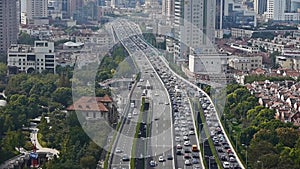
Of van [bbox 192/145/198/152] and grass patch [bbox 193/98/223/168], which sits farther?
van [bbox 192/145/198/152]

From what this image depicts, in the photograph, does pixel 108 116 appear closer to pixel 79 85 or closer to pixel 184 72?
pixel 79 85

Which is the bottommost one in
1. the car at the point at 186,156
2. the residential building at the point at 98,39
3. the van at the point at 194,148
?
the car at the point at 186,156

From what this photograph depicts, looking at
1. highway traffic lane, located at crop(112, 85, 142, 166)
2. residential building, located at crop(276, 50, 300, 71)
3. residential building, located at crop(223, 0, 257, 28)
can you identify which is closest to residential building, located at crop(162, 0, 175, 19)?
residential building, located at crop(223, 0, 257, 28)

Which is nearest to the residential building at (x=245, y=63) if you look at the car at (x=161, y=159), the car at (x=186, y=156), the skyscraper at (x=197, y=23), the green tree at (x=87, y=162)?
the skyscraper at (x=197, y=23)

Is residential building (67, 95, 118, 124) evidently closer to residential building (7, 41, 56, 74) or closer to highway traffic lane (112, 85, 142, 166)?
highway traffic lane (112, 85, 142, 166)

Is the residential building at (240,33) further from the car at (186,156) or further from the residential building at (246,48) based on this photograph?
the car at (186,156)

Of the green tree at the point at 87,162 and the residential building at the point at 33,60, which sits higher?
the residential building at the point at 33,60
